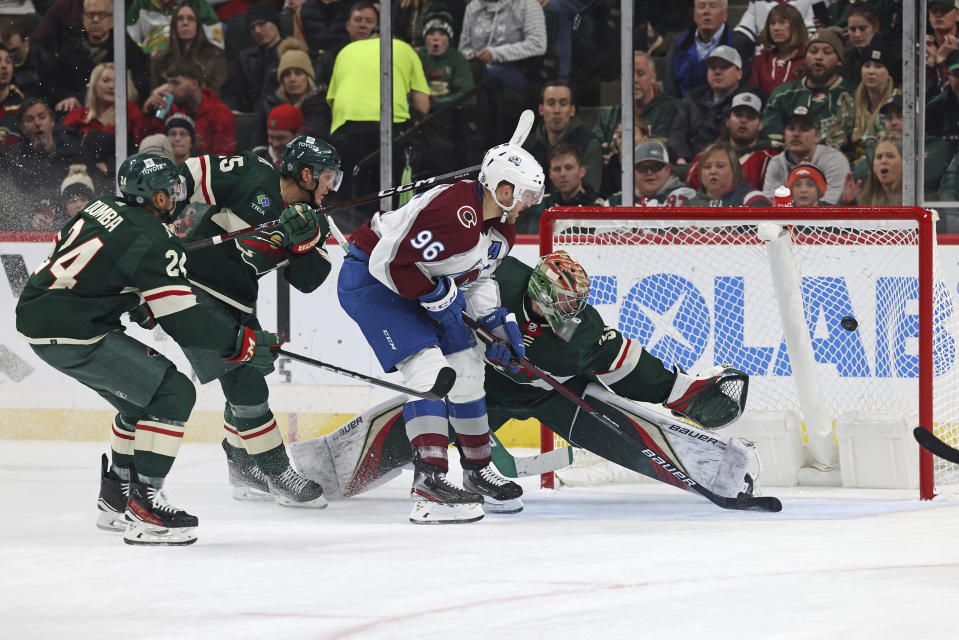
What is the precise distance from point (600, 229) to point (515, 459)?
908mm

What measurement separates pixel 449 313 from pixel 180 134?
8.28ft

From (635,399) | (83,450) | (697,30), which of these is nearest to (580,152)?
(697,30)

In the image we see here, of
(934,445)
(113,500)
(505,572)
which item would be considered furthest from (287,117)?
(934,445)

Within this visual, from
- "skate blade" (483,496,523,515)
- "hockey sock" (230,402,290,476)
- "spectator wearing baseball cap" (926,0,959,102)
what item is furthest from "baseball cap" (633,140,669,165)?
"hockey sock" (230,402,290,476)

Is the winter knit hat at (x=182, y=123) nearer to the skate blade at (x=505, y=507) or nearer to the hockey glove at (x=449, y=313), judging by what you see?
the hockey glove at (x=449, y=313)

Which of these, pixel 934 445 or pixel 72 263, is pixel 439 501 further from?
pixel 934 445

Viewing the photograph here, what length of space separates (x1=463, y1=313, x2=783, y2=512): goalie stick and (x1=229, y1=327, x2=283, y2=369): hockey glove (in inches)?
23.9

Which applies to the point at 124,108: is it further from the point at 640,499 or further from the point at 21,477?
the point at 640,499

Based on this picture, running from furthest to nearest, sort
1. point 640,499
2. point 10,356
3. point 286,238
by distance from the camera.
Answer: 1. point 10,356
2. point 640,499
3. point 286,238

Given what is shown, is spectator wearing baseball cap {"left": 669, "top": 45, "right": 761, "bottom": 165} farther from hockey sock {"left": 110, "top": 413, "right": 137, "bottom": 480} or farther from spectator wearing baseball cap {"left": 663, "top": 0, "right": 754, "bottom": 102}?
hockey sock {"left": 110, "top": 413, "right": 137, "bottom": 480}

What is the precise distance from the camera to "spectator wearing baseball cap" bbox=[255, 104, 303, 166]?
18.6 feet

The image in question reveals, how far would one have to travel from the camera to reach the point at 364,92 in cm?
550

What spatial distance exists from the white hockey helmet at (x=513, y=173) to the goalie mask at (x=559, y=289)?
197 millimetres

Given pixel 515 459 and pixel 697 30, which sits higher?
pixel 697 30
